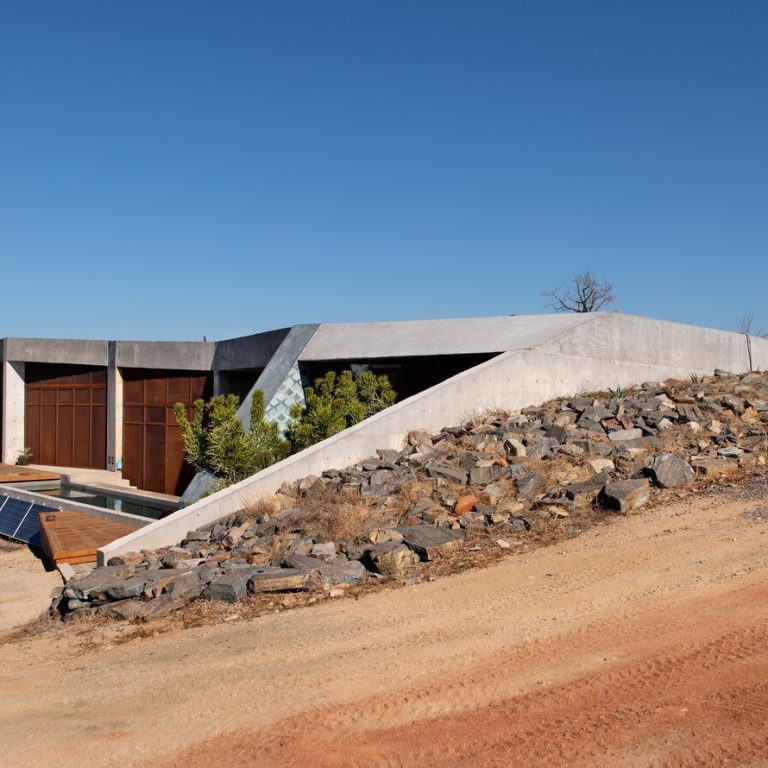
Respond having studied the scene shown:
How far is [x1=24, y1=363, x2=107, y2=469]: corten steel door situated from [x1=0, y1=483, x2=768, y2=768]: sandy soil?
18044 millimetres

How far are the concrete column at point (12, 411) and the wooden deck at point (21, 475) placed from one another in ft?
11.7

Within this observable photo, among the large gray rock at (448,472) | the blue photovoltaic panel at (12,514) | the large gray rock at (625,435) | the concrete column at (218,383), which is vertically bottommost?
the blue photovoltaic panel at (12,514)

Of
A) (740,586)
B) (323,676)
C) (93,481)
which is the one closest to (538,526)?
(740,586)

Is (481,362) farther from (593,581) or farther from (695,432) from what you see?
(593,581)

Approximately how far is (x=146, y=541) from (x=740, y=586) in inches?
300

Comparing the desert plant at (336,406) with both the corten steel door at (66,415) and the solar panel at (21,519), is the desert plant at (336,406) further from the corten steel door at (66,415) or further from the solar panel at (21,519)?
the corten steel door at (66,415)

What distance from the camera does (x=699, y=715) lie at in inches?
190

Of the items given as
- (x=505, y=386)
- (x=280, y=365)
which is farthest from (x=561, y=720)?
(x=280, y=365)

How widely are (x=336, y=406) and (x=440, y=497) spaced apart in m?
4.41

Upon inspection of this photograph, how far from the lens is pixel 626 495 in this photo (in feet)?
33.1

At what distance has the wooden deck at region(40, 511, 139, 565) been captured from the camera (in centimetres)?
1166

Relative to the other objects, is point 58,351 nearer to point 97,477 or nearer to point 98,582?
point 97,477

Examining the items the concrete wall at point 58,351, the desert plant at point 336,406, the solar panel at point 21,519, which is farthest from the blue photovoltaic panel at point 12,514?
the concrete wall at point 58,351

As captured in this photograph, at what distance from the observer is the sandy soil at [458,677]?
479cm
